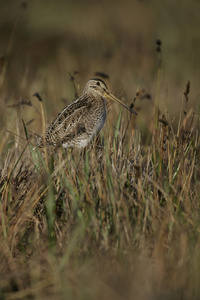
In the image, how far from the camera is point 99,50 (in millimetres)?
9094

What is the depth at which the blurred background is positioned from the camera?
7086mm

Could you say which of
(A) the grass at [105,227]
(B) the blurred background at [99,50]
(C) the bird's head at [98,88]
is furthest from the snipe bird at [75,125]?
(B) the blurred background at [99,50]

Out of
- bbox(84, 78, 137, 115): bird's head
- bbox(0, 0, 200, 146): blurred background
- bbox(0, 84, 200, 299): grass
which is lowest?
bbox(0, 84, 200, 299): grass

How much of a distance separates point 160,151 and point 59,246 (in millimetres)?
975

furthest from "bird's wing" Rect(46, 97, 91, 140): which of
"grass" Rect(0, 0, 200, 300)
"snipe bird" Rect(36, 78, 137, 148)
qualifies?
"grass" Rect(0, 0, 200, 300)

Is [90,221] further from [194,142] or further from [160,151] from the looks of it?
[194,142]

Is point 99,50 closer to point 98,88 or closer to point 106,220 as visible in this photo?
point 98,88

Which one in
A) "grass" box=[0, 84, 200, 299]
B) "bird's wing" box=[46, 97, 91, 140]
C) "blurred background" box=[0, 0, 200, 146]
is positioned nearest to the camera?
"grass" box=[0, 84, 200, 299]

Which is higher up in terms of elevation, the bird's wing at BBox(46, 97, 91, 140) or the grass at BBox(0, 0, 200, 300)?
the bird's wing at BBox(46, 97, 91, 140)

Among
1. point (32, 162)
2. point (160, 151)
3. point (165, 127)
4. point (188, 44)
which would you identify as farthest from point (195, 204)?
point (188, 44)

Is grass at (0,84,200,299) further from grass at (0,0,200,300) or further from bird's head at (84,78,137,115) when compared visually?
bird's head at (84,78,137,115)

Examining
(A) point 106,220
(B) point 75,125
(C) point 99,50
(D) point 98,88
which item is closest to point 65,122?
(B) point 75,125

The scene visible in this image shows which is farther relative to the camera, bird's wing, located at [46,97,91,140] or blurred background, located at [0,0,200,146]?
blurred background, located at [0,0,200,146]

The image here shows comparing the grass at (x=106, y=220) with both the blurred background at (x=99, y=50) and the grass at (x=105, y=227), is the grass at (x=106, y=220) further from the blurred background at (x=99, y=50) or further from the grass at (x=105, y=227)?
the blurred background at (x=99, y=50)
